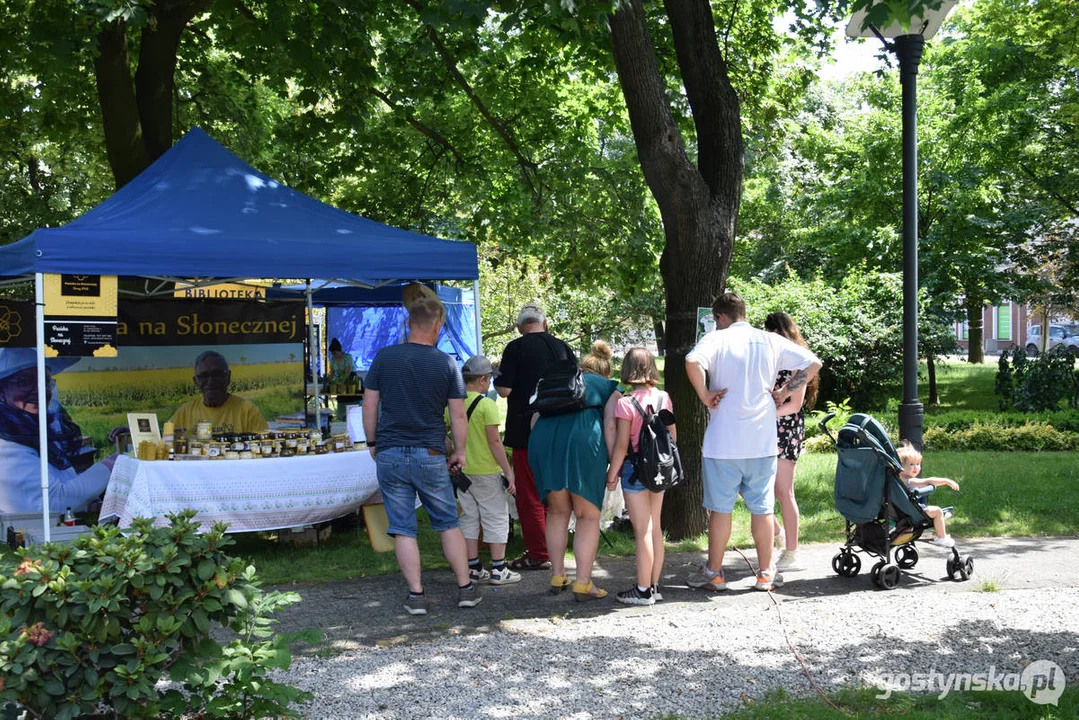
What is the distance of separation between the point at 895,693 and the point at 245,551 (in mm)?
5433

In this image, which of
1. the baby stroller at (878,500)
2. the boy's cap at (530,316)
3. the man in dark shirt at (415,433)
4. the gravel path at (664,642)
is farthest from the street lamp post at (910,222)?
the man in dark shirt at (415,433)

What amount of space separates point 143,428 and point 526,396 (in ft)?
9.98

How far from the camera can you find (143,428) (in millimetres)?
7812

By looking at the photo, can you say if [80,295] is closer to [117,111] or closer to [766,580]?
[117,111]

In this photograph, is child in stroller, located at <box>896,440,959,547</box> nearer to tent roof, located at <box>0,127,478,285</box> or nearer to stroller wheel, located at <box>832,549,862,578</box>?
stroller wheel, located at <box>832,549,862,578</box>

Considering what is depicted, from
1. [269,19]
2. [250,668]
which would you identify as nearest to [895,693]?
[250,668]

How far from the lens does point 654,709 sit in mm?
4430

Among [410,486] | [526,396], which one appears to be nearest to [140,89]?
[526,396]

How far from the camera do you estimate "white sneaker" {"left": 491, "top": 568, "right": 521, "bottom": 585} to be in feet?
23.2

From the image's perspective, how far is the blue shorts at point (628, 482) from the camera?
20.9 ft

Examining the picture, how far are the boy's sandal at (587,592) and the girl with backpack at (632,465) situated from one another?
15cm

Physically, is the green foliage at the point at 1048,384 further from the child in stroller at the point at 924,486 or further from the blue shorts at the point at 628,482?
the blue shorts at the point at 628,482

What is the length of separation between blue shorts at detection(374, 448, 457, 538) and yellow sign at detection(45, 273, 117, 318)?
2.43 meters

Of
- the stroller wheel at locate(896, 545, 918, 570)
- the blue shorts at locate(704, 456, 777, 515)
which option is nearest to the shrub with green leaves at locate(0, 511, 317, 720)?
the blue shorts at locate(704, 456, 777, 515)
